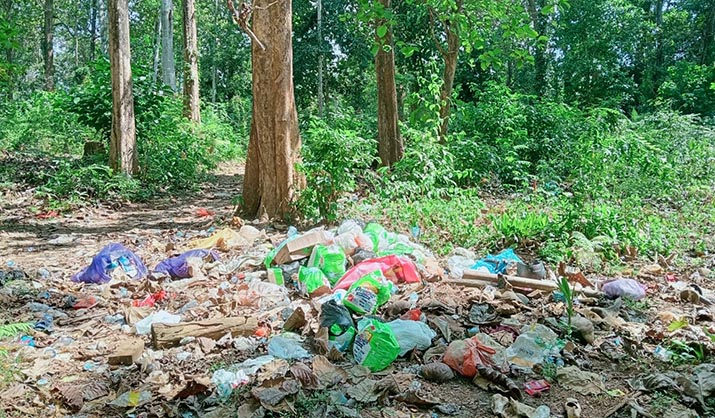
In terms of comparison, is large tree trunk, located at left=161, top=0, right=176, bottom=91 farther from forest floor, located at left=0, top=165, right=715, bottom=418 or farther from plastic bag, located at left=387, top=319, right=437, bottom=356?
plastic bag, located at left=387, top=319, right=437, bottom=356

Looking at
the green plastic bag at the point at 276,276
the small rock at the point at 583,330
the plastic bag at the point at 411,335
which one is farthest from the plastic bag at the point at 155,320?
the small rock at the point at 583,330

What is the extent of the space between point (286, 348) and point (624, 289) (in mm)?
2308

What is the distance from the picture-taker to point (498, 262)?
4336 millimetres

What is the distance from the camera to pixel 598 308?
3502 mm

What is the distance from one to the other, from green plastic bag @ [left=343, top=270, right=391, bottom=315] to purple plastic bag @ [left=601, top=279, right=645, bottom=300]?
1.51 meters

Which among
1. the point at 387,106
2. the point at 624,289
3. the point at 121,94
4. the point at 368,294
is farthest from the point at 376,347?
the point at 121,94

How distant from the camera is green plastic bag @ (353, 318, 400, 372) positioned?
2871 millimetres

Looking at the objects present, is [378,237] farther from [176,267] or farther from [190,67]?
[190,67]

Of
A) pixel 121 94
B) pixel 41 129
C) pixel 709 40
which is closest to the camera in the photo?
pixel 121 94

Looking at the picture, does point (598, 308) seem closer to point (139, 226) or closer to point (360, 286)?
point (360, 286)

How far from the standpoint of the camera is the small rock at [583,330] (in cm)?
311

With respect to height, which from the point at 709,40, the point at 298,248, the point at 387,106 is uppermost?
the point at 709,40

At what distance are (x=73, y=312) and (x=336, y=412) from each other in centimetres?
233

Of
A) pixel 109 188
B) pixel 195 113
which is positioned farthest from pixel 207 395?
pixel 195 113
